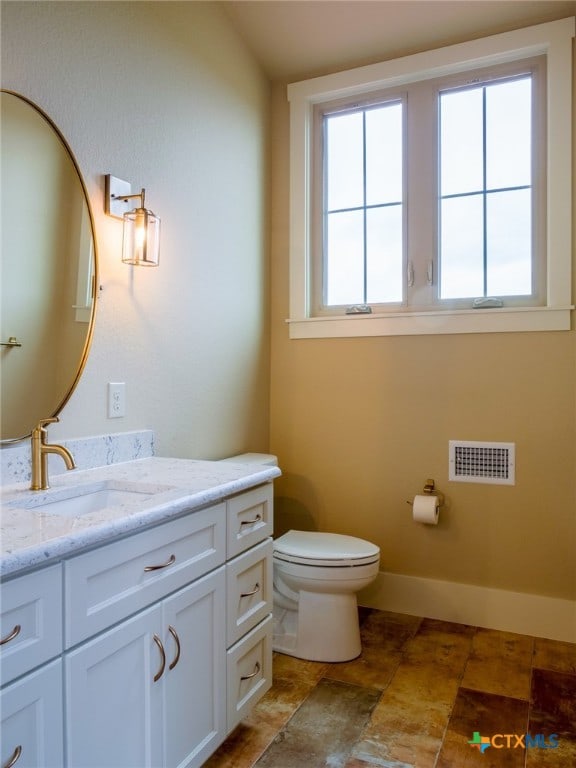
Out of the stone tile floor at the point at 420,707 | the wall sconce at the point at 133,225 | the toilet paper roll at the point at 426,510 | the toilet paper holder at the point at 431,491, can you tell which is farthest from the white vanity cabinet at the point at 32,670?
the toilet paper holder at the point at 431,491

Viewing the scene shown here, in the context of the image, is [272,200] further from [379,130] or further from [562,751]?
[562,751]

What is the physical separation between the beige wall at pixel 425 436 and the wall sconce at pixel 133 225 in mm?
1207

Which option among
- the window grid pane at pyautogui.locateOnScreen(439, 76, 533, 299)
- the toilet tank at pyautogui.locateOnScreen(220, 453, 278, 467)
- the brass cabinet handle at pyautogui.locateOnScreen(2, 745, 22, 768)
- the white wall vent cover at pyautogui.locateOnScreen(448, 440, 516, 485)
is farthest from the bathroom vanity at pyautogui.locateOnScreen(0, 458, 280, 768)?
the window grid pane at pyautogui.locateOnScreen(439, 76, 533, 299)

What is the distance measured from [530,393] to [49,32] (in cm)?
225

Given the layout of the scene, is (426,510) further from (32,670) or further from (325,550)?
(32,670)

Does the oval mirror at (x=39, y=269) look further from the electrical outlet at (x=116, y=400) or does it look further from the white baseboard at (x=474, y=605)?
the white baseboard at (x=474, y=605)

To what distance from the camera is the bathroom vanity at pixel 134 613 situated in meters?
0.90

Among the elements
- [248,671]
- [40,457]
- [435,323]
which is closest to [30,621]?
[40,457]

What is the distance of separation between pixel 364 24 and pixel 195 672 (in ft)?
8.88

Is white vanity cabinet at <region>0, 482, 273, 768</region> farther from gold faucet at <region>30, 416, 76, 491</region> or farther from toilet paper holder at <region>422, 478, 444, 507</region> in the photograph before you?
toilet paper holder at <region>422, 478, 444, 507</region>

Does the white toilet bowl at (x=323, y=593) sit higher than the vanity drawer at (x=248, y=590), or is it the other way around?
the vanity drawer at (x=248, y=590)

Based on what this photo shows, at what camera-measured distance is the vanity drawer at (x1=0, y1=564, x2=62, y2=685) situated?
0.85m

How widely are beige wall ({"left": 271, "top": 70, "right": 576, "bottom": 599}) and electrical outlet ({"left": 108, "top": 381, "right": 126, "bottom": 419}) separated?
1216mm

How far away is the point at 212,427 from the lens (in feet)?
7.70
